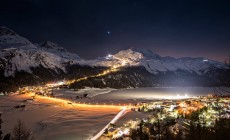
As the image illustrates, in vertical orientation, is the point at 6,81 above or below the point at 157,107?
above

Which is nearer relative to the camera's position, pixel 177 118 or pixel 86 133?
pixel 86 133

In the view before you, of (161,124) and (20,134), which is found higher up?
(20,134)

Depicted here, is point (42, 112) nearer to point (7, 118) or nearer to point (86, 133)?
point (7, 118)

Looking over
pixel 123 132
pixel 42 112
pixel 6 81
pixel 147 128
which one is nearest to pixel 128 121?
pixel 147 128

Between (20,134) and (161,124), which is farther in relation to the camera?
(161,124)

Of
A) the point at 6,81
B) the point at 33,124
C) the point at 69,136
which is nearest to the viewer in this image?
the point at 69,136

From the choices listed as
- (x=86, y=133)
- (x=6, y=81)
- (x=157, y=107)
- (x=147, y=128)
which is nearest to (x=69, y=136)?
(x=86, y=133)

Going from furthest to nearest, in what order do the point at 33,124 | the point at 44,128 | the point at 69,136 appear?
1. the point at 33,124
2. the point at 44,128
3. the point at 69,136

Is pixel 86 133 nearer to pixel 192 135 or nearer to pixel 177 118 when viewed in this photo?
pixel 192 135

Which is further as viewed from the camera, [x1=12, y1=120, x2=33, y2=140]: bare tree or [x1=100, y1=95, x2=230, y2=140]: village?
[x1=100, y1=95, x2=230, y2=140]: village

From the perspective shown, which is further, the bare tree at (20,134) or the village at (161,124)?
the village at (161,124)
